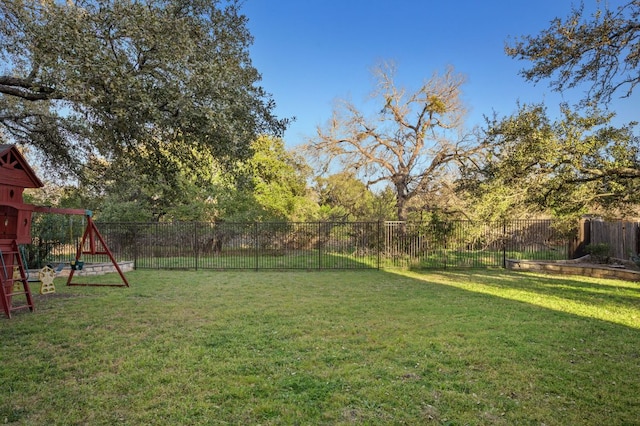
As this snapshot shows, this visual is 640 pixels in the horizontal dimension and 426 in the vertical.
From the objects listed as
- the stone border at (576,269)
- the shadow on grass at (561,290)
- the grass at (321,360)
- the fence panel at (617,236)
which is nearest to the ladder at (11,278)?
the grass at (321,360)

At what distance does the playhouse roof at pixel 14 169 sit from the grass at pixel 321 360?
2.39 m

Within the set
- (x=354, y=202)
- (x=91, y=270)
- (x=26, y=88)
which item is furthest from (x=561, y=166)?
(x=354, y=202)

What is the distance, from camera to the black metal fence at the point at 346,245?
15.6 m

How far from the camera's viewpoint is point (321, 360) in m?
4.44

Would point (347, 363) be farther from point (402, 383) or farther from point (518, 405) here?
point (518, 405)

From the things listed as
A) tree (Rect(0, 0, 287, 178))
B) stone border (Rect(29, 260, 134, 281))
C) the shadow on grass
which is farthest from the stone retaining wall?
the shadow on grass

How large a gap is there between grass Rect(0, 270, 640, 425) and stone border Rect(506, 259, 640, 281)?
3.96 metres

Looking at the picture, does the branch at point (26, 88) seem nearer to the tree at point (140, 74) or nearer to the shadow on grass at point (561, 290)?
the tree at point (140, 74)

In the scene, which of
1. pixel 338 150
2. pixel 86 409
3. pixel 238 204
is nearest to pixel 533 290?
pixel 86 409

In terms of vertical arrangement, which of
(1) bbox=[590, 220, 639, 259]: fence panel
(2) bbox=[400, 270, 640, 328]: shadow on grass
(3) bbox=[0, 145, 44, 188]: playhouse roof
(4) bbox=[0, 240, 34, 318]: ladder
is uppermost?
(3) bbox=[0, 145, 44, 188]: playhouse roof

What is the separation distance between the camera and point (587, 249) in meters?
14.4

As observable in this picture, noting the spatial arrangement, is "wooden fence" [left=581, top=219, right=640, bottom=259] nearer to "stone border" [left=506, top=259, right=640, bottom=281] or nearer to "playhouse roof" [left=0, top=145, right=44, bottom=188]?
"stone border" [left=506, top=259, right=640, bottom=281]

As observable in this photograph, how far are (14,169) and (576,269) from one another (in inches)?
614

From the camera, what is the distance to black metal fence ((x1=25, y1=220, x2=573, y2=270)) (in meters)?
15.6
